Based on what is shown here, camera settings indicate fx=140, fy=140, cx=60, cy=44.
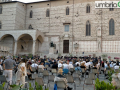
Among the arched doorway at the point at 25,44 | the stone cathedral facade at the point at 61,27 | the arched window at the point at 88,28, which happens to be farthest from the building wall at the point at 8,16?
the arched window at the point at 88,28

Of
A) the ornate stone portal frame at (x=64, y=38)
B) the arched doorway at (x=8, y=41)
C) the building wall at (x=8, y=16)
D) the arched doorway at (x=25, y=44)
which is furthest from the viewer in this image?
the arched doorway at (x=25, y=44)

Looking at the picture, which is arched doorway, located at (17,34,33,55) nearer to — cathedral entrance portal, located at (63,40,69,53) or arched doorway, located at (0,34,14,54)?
arched doorway, located at (0,34,14,54)

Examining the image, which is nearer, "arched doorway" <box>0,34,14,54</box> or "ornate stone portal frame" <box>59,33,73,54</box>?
"ornate stone portal frame" <box>59,33,73,54</box>

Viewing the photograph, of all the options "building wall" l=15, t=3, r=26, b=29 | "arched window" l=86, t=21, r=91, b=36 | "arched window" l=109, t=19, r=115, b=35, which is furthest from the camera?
"building wall" l=15, t=3, r=26, b=29

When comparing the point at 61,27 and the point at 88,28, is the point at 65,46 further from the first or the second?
the point at 88,28

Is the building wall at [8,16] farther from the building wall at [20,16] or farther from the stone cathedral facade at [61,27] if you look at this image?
the building wall at [20,16]

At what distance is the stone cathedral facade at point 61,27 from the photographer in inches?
1143

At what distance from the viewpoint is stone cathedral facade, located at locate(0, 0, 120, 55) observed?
29.0m

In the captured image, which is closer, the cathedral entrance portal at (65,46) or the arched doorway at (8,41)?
the cathedral entrance portal at (65,46)

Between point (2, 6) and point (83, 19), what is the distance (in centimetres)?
1994

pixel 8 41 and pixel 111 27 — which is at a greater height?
pixel 111 27

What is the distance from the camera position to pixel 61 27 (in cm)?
3192

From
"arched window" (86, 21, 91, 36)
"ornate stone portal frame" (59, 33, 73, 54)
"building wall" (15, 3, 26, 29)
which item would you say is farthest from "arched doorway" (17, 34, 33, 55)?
"arched window" (86, 21, 91, 36)

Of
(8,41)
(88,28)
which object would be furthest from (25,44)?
(88,28)
